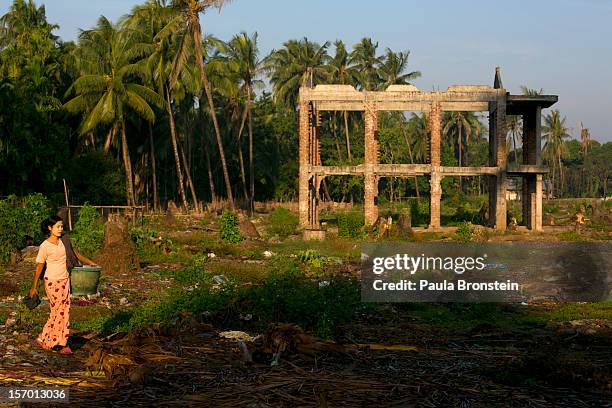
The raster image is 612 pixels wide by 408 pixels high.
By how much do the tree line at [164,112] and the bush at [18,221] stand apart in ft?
40.0

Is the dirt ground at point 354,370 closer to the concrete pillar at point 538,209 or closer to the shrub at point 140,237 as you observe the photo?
the shrub at point 140,237

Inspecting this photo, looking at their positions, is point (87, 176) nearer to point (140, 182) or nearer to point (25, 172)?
point (25, 172)

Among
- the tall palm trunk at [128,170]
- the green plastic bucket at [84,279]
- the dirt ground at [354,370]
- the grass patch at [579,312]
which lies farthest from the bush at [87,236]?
the tall palm trunk at [128,170]

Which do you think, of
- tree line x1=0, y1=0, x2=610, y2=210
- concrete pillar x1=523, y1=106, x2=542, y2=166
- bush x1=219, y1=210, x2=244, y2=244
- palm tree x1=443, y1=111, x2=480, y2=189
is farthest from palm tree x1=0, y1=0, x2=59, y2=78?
palm tree x1=443, y1=111, x2=480, y2=189

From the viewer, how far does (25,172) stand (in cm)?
3109

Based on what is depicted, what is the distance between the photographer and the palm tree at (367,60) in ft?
202

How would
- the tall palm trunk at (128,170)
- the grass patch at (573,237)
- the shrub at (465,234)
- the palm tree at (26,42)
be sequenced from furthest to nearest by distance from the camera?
1. the tall palm trunk at (128,170)
2. the palm tree at (26,42)
3. the grass patch at (573,237)
4. the shrub at (465,234)

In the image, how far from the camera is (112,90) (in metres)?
37.7

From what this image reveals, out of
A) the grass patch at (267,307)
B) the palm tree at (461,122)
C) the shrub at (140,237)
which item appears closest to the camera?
the grass patch at (267,307)

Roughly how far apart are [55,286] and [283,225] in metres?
23.9

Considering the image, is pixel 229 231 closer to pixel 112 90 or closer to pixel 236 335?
pixel 236 335

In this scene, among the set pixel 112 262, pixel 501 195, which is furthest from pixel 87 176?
pixel 112 262

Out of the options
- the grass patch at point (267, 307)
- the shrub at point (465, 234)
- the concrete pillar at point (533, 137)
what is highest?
the concrete pillar at point (533, 137)

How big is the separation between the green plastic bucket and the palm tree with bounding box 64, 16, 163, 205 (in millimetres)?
28678
